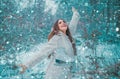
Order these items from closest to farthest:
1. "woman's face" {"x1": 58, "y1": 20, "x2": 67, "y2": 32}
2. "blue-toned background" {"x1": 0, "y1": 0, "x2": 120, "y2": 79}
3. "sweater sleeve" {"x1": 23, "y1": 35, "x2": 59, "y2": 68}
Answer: "sweater sleeve" {"x1": 23, "y1": 35, "x2": 59, "y2": 68}
"woman's face" {"x1": 58, "y1": 20, "x2": 67, "y2": 32}
"blue-toned background" {"x1": 0, "y1": 0, "x2": 120, "y2": 79}

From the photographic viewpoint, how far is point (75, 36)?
9.62 ft

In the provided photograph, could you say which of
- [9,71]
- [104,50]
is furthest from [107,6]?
[9,71]

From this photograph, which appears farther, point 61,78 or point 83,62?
point 83,62

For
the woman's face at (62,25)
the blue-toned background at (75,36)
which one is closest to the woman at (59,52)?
the woman's face at (62,25)

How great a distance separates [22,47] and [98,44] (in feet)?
1.94

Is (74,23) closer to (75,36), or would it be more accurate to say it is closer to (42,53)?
(75,36)

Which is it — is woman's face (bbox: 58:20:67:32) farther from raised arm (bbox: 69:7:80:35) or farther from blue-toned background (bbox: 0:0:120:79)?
blue-toned background (bbox: 0:0:120:79)

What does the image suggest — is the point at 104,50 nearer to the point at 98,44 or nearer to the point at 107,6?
the point at 98,44

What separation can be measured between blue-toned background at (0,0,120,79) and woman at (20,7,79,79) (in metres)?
0.20

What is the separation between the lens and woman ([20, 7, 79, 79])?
2588 mm

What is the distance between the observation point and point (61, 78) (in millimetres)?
2629

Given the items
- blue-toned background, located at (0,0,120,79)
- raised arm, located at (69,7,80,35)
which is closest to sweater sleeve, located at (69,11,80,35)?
raised arm, located at (69,7,80,35)

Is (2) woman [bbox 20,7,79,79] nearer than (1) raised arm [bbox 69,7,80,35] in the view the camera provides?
Yes

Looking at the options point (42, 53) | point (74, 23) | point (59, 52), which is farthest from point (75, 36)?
point (42, 53)
